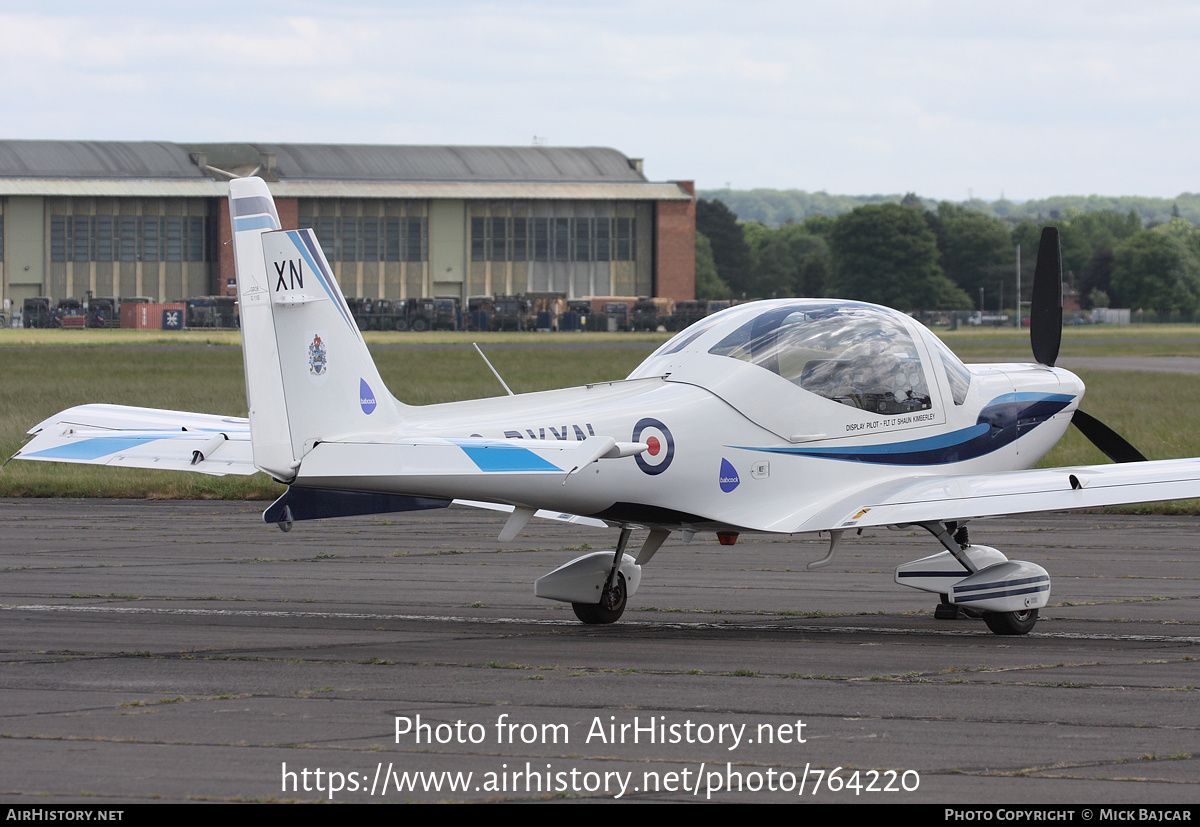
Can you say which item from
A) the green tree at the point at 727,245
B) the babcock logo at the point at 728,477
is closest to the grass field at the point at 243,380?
the babcock logo at the point at 728,477

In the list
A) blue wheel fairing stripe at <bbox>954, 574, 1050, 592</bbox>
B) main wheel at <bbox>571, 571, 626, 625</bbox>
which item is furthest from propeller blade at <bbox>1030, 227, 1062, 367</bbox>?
main wheel at <bbox>571, 571, 626, 625</bbox>

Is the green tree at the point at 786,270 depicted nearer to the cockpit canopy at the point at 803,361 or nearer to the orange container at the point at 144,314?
the orange container at the point at 144,314

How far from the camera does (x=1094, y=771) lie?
683 cm

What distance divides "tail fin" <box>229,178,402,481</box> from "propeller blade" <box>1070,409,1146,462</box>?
6449 mm

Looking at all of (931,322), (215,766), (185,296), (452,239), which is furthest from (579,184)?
(215,766)

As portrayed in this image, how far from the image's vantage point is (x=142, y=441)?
11383mm

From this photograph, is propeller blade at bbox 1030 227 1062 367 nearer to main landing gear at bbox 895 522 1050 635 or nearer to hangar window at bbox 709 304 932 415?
hangar window at bbox 709 304 932 415

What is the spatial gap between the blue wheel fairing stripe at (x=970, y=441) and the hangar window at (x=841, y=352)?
312 millimetres

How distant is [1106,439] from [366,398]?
6844 mm

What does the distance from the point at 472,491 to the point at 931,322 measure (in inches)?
5190

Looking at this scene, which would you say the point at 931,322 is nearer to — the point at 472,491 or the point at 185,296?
the point at 185,296

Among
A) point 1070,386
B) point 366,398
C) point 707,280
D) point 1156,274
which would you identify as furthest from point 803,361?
point 1156,274

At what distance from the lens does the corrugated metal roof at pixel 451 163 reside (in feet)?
342

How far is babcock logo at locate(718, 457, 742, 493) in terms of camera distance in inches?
411
